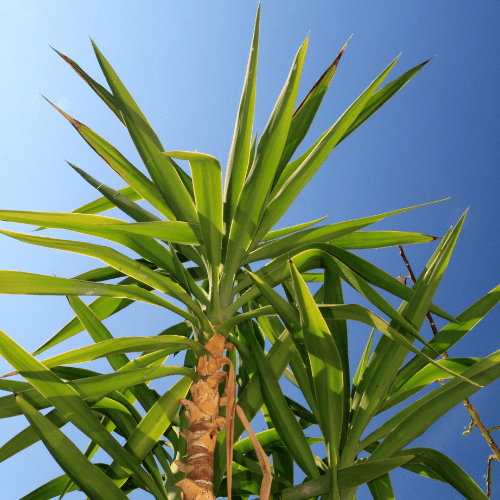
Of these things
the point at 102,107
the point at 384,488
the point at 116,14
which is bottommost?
the point at 384,488

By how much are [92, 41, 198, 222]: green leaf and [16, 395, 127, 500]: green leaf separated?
0.34m

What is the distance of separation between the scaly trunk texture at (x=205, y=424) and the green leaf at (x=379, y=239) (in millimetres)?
307

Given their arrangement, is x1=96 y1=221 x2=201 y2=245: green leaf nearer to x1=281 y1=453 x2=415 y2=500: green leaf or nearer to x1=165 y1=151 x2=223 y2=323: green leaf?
x1=165 y1=151 x2=223 y2=323: green leaf

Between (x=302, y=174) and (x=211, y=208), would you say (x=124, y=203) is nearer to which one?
(x=211, y=208)

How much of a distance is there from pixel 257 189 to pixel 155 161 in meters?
0.17

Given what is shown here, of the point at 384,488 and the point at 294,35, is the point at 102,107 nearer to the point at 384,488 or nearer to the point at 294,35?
the point at 294,35

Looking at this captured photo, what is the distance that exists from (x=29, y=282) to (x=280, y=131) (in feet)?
1.34

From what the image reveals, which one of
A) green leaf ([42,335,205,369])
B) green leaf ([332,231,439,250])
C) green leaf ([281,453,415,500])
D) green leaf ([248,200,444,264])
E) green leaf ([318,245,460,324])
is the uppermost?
green leaf ([248,200,444,264])

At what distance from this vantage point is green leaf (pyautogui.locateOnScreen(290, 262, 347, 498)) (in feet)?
1.55

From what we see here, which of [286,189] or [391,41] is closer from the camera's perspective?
[286,189]

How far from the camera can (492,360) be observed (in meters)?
0.55

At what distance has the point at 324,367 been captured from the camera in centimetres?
50

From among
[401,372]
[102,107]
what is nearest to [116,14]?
[102,107]

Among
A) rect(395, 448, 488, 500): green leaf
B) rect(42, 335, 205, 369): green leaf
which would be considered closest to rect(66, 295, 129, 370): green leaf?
rect(42, 335, 205, 369): green leaf
